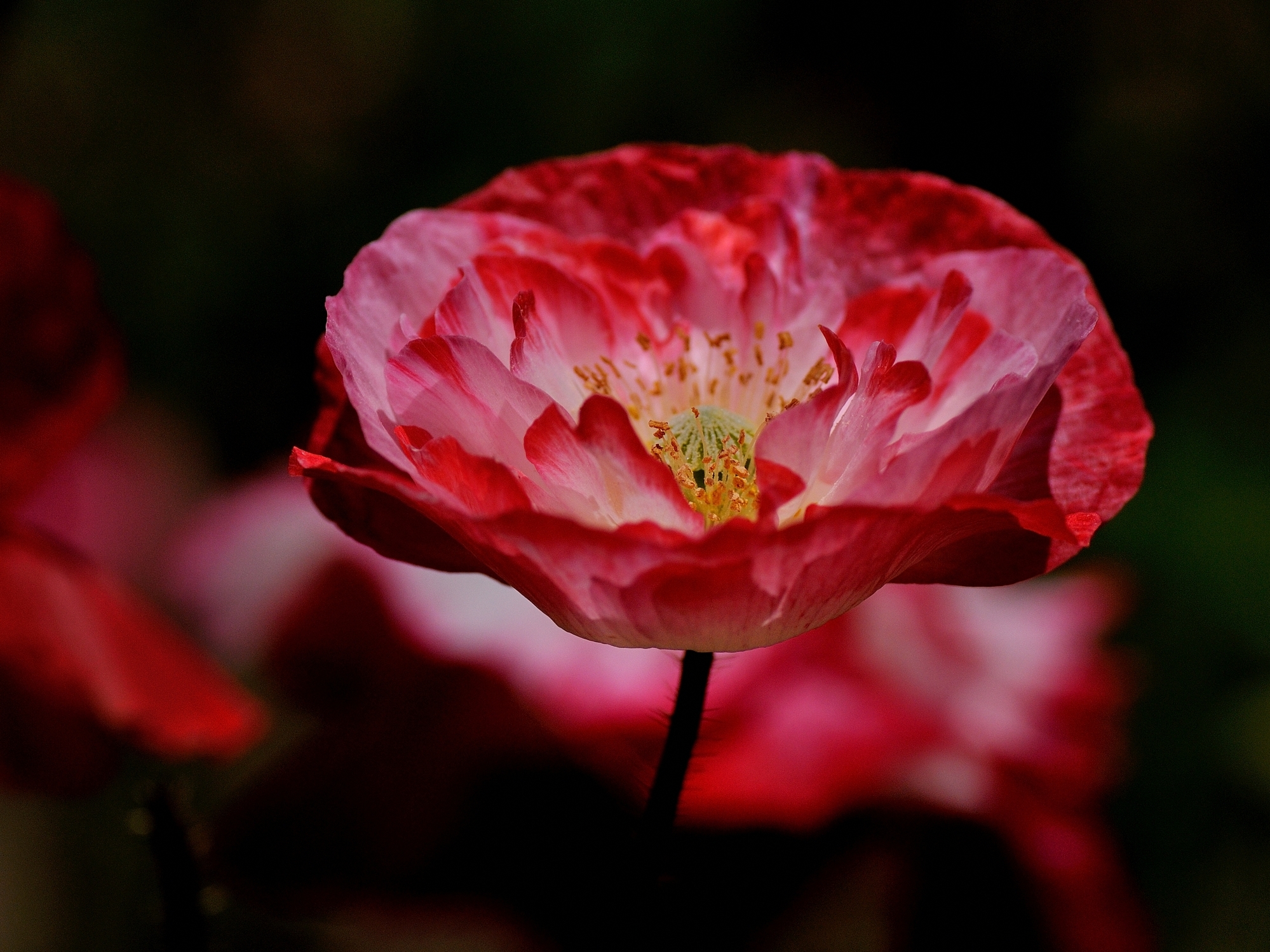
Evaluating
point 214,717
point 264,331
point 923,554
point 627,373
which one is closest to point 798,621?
point 923,554

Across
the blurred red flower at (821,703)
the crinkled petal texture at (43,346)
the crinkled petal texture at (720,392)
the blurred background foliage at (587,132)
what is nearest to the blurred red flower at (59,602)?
the crinkled petal texture at (43,346)

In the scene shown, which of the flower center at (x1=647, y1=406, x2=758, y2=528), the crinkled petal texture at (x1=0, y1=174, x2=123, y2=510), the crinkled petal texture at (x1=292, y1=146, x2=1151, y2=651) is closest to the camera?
the crinkled petal texture at (x1=292, y1=146, x2=1151, y2=651)

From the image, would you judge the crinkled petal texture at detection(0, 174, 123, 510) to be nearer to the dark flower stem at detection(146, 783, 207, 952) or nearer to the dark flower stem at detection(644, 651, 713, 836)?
the dark flower stem at detection(146, 783, 207, 952)

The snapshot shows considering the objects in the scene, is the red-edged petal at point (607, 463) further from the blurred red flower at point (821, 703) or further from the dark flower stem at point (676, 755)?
the blurred red flower at point (821, 703)

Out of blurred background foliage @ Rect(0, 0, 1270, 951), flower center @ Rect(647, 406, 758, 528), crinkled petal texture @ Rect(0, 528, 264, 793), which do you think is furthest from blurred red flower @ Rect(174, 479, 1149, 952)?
blurred background foliage @ Rect(0, 0, 1270, 951)

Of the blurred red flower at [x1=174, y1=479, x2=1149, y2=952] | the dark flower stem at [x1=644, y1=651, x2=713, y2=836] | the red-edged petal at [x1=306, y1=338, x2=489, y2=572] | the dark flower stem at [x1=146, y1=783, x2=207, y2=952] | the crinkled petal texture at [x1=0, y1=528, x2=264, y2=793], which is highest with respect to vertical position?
the red-edged petal at [x1=306, y1=338, x2=489, y2=572]

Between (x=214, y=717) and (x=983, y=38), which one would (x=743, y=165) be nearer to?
(x=214, y=717)

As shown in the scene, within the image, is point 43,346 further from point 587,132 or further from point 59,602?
point 587,132
